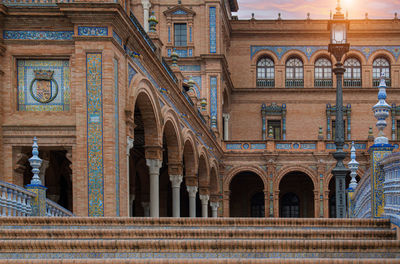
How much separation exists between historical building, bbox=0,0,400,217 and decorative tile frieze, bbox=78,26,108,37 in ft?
0.07

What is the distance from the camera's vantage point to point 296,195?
1612 inches

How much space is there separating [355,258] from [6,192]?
5.46 metres

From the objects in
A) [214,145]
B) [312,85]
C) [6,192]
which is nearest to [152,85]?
[6,192]

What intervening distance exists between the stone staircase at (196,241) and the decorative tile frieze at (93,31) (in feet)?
19.5

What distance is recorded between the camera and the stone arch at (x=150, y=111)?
55.1ft

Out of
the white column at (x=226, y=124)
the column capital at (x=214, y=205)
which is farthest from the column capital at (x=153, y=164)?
the white column at (x=226, y=124)

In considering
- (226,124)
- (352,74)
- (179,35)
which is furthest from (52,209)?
(352,74)

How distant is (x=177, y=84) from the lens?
20891 mm

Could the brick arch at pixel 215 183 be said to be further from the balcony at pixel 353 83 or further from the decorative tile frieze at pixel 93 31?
the decorative tile frieze at pixel 93 31

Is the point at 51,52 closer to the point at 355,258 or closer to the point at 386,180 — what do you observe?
the point at 386,180

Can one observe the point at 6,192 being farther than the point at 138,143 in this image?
No

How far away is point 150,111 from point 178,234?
9973mm

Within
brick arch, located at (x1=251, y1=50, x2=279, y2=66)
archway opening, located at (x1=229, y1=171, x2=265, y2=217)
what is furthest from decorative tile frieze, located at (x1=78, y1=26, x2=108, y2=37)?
brick arch, located at (x1=251, y1=50, x2=279, y2=66)

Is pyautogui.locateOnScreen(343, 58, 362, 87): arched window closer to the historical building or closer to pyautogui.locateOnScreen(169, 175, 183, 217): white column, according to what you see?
the historical building
